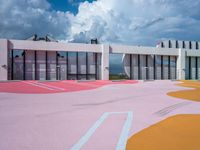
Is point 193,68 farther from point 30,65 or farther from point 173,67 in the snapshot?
point 30,65

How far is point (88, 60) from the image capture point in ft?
94.3

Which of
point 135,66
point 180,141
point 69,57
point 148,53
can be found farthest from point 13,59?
point 180,141

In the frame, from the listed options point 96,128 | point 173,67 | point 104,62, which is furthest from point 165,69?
point 96,128

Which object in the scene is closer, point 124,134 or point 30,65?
point 124,134

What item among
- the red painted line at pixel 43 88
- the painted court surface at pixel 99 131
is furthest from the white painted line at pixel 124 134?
the red painted line at pixel 43 88

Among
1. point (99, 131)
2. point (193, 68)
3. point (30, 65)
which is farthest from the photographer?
point (193, 68)

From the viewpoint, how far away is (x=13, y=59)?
84.4 ft

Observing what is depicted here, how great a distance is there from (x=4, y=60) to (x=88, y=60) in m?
11.8

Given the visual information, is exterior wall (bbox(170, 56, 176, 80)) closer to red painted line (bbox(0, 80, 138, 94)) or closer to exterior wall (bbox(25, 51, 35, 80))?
red painted line (bbox(0, 80, 138, 94))

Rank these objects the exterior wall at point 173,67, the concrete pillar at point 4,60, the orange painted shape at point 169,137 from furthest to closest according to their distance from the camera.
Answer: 1. the exterior wall at point 173,67
2. the concrete pillar at point 4,60
3. the orange painted shape at point 169,137

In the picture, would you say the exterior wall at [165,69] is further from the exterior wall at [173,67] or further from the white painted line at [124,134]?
the white painted line at [124,134]

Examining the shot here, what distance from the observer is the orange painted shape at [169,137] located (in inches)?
130

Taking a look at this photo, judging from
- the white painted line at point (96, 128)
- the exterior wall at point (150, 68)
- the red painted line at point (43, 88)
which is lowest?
the white painted line at point (96, 128)

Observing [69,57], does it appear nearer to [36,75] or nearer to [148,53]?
[36,75]
